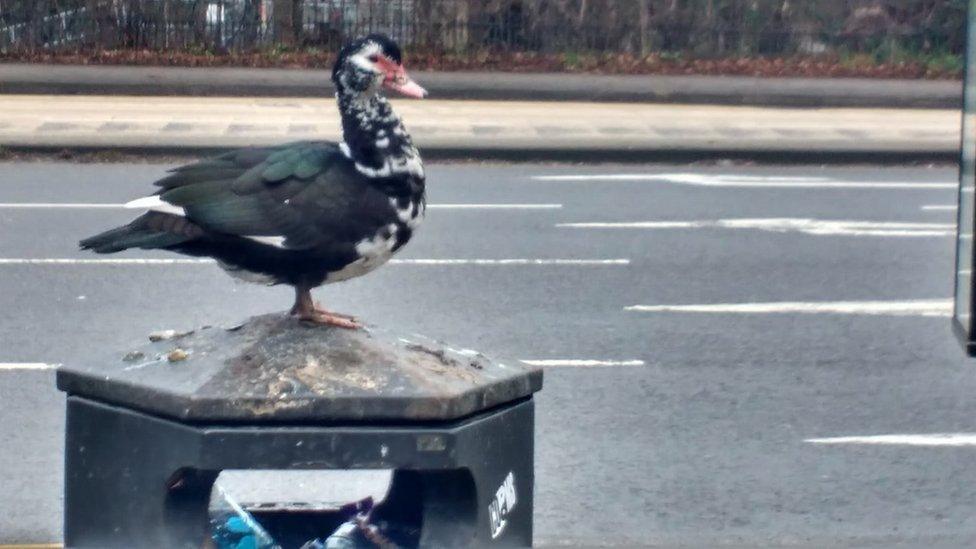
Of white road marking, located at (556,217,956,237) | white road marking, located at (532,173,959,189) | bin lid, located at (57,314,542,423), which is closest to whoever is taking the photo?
bin lid, located at (57,314,542,423)

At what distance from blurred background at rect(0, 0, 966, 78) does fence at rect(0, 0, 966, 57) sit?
0.02 meters

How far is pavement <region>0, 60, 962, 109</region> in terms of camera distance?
18.8 m

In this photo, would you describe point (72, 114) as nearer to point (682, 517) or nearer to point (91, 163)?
point (91, 163)

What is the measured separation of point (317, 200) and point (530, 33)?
770 inches

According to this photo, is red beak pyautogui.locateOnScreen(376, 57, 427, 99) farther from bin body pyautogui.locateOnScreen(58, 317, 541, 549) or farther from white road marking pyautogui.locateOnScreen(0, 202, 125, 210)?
white road marking pyautogui.locateOnScreen(0, 202, 125, 210)

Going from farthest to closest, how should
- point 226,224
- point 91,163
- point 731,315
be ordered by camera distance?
1. point 91,163
2. point 731,315
3. point 226,224

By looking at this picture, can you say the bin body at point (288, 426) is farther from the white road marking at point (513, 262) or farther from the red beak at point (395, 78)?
the white road marking at point (513, 262)

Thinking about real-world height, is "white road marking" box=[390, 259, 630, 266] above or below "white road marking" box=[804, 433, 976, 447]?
below

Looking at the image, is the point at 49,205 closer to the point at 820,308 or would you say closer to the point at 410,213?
the point at 820,308

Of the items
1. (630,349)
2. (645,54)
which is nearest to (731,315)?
(630,349)

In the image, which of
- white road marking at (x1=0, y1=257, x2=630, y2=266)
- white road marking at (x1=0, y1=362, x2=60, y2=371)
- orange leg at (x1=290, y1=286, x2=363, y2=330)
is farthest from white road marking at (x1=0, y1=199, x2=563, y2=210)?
orange leg at (x1=290, y1=286, x2=363, y2=330)

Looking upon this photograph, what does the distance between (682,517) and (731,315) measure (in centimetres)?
340

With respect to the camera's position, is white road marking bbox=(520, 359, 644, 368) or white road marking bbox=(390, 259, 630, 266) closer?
white road marking bbox=(520, 359, 644, 368)

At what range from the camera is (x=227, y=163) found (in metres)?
3.03
